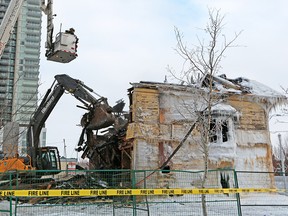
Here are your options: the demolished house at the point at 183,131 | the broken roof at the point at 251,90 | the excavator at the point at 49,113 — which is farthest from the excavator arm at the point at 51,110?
the broken roof at the point at 251,90

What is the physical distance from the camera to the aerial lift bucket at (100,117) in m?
17.4

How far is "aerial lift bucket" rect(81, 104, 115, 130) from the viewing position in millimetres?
17406

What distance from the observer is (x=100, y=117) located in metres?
17.7

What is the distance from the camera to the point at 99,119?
58.2 ft

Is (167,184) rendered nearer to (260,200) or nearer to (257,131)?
(260,200)

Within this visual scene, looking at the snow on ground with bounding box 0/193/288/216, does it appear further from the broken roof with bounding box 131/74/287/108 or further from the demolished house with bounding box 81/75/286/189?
the broken roof with bounding box 131/74/287/108

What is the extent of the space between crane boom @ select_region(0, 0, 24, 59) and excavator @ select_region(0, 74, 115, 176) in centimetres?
504

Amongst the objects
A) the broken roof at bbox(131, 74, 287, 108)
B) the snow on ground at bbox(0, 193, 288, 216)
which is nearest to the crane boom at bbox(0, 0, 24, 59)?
the snow on ground at bbox(0, 193, 288, 216)

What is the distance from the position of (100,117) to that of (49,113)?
2.79 metres

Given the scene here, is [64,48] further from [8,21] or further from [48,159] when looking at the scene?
[48,159]

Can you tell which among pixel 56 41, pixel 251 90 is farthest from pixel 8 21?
pixel 251 90

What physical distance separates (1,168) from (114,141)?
5.94 metres

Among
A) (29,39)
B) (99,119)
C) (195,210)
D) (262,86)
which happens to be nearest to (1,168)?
(99,119)

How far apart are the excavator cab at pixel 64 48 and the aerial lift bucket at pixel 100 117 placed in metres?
3.43
